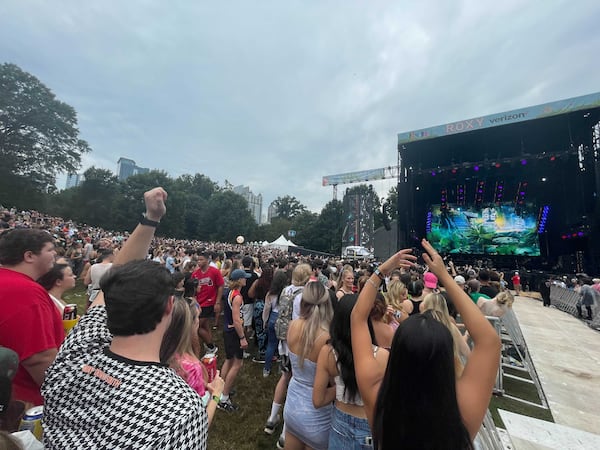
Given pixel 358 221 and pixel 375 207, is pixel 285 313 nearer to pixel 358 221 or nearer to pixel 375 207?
pixel 358 221

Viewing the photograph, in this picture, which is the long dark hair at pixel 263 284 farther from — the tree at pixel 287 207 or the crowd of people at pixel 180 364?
the tree at pixel 287 207

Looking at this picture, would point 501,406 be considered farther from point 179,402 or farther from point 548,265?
point 548,265

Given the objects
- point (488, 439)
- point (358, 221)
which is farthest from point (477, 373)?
point (358, 221)

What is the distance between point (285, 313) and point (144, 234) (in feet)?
9.14

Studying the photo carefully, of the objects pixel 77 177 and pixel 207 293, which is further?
pixel 77 177

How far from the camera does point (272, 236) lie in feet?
204

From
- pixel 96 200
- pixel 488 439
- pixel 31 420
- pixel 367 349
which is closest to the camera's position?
pixel 31 420

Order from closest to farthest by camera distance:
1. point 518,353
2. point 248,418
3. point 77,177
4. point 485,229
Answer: point 248,418
point 518,353
point 485,229
point 77,177

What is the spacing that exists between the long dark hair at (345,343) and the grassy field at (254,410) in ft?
6.95

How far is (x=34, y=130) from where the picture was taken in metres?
31.8

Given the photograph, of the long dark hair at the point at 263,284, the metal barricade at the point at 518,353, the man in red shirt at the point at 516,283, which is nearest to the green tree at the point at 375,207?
the man in red shirt at the point at 516,283

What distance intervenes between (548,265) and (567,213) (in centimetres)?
436

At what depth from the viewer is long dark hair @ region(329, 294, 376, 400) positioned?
1.89 m

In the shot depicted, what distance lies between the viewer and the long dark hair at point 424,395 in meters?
1.13
